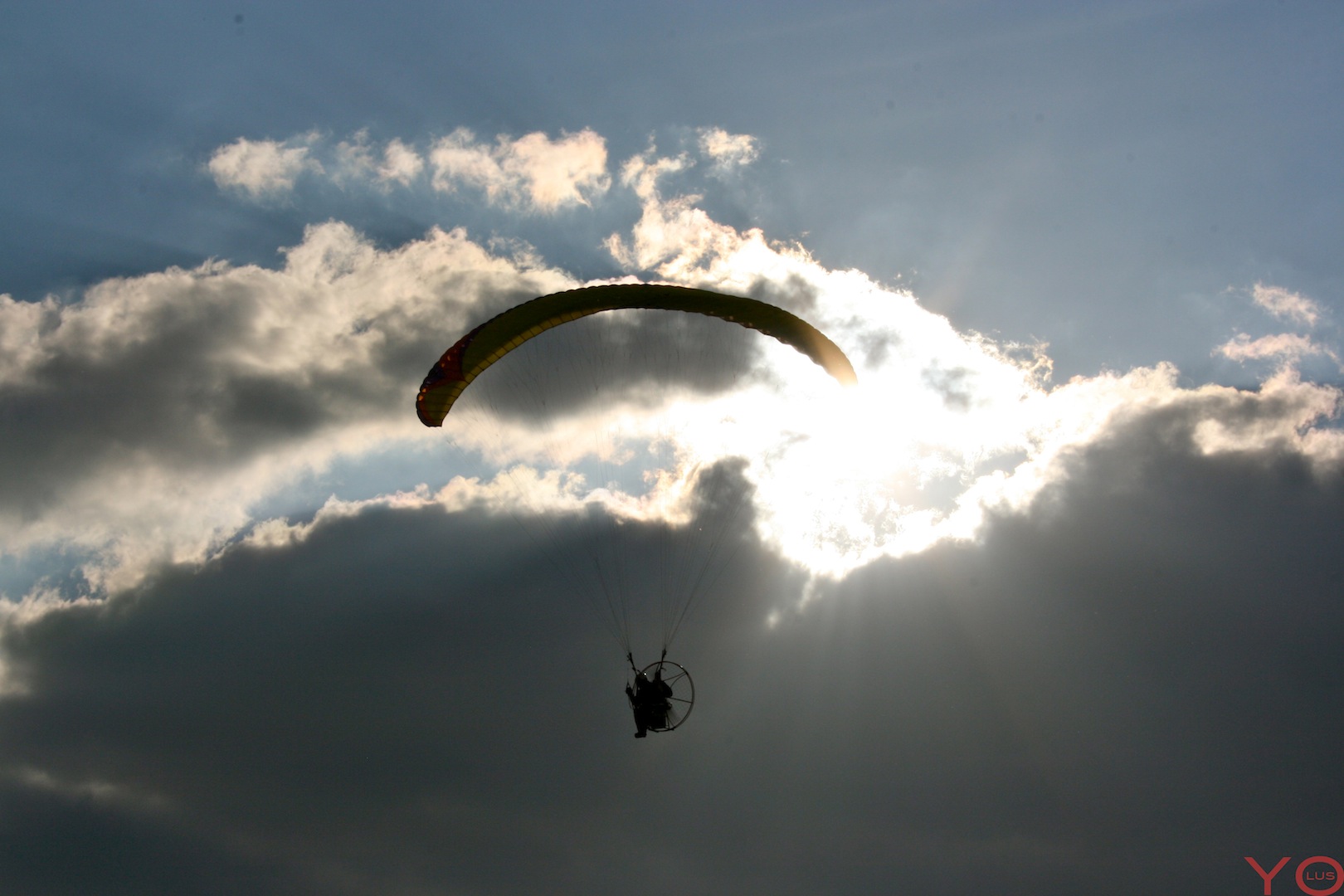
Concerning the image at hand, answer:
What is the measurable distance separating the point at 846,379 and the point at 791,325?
2.37 meters

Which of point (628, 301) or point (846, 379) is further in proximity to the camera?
point (846, 379)

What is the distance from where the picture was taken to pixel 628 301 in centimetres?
2433

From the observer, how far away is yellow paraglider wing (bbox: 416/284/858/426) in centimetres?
2402

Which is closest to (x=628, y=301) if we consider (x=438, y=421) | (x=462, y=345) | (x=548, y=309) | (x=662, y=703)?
(x=548, y=309)

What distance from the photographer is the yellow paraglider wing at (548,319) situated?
24016 millimetres

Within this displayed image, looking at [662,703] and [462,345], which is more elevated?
[462,345]

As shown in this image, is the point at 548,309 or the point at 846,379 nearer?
the point at 548,309

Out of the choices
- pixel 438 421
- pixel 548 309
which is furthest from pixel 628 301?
pixel 438 421

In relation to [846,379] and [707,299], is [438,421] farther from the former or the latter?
[846,379]

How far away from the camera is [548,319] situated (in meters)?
24.1

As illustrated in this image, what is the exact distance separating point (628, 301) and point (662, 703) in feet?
37.9

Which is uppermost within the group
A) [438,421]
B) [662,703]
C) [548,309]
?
[548,309]

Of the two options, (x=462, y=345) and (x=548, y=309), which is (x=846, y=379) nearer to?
(x=548, y=309)

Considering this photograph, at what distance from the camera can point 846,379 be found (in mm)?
26078
